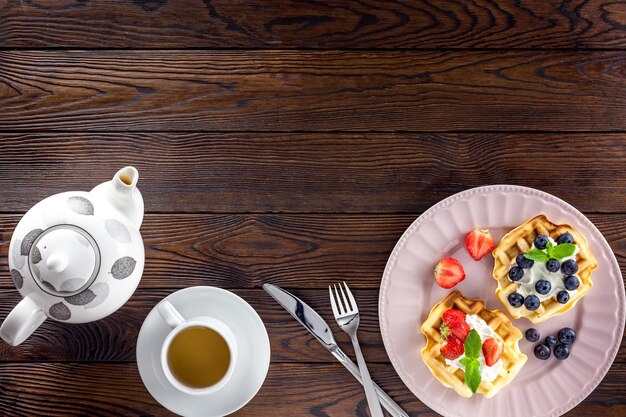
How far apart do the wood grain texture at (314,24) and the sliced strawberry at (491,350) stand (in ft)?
2.35

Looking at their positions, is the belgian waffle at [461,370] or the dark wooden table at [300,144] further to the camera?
the dark wooden table at [300,144]

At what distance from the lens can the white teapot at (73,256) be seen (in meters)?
1.13

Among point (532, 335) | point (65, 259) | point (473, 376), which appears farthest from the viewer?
point (532, 335)

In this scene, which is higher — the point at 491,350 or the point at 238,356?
the point at 491,350

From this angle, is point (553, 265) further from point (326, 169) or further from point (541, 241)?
point (326, 169)

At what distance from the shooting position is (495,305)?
1438 mm

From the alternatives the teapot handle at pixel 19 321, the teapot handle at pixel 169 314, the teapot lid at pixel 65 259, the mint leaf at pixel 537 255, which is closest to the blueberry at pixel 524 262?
the mint leaf at pixel 537 255

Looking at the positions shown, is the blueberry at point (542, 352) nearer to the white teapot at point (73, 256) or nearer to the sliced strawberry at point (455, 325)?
the sliced strawberry at point (455, 325)

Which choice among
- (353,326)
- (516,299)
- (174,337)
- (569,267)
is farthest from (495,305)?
(174,337)

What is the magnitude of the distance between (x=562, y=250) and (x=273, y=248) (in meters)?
0.66

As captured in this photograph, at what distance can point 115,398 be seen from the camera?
1484 millimetres

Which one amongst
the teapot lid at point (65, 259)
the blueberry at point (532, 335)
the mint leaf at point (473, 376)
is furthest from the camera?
the blueberry at point (532, 335)

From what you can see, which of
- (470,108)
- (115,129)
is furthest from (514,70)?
(115,129)

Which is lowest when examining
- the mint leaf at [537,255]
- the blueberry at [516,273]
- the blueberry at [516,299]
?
the blueberry at [516,299]
